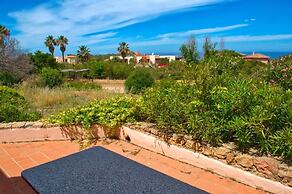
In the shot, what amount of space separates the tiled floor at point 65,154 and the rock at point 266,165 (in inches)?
8.9

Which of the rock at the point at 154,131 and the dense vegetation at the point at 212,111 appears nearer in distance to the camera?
the dense vegetation at the point at 212,111

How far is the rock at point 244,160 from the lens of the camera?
8.84ft

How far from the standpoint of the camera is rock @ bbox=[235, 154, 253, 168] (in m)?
2.69

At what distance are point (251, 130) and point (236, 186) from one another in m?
0.60

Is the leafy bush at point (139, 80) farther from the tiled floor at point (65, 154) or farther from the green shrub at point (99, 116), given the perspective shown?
the tiled floor at point (65, 154)

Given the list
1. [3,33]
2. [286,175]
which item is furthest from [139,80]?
[3,33]

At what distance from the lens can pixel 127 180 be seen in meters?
2.17

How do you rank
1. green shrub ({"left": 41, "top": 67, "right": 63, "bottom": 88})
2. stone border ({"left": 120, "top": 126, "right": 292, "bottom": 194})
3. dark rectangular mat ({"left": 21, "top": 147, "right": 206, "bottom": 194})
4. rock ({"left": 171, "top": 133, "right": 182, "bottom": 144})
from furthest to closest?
1. green shrub ({"left": 41, "top": 67, "right": 63, "bottom": 88})
2. rock ({"left": 171, "top": 133, "right": 182, "bottom": 144})
3. stone border ({"left": 120, "top": 126, "right": 292, "bottom": 194})
4. dark rectangular mat ({"left": 21, "top": 147, "right": 206, "bottom": 194})

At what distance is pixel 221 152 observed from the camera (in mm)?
2926

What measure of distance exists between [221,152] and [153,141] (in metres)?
1.00

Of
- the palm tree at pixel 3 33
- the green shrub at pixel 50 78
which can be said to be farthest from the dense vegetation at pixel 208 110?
the palm tree at pixel 3 33

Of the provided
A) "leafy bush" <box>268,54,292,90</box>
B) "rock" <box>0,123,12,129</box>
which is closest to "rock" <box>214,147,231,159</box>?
"rock" <box>0,123,12,129</box>

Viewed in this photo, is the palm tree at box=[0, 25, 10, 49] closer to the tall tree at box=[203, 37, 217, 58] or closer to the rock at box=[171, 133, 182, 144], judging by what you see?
the tall tree at box=[203, 37, 217, 58]

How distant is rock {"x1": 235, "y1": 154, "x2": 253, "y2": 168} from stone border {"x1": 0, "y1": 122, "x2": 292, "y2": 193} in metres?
0.06
